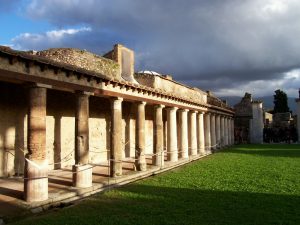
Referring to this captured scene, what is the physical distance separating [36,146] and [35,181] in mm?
904

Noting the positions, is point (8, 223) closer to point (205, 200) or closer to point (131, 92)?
point (205, 200)

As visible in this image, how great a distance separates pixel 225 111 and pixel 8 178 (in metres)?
24.5

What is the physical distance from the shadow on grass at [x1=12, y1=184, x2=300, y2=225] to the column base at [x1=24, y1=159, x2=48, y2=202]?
0.99 m

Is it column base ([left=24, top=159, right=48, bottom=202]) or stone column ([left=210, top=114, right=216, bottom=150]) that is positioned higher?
stone column ([left=210, top=114, right=216, bottom=150])

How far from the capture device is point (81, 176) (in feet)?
36.4

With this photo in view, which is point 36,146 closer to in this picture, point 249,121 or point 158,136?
point 158,136

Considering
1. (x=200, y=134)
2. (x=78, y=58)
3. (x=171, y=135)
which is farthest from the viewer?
(x=200, y=134)

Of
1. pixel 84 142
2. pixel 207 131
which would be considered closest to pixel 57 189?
pixel 84 142

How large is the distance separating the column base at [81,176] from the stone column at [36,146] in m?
1.42

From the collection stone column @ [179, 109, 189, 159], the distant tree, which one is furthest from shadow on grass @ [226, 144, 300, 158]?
the distant tree

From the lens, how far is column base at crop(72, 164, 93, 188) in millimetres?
11031

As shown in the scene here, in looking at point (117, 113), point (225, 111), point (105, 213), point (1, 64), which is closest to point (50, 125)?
point (117, 113)

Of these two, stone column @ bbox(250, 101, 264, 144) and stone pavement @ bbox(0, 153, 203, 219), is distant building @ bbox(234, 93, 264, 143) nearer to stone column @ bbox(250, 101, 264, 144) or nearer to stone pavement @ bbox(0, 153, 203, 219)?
stone column @ bbox(250, 101, 264, 144)

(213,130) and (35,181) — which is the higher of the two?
(213,130)
